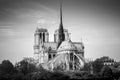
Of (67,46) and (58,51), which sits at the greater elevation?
(67,46)

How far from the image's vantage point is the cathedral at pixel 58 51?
93244 mm

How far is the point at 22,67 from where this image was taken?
67.6 m

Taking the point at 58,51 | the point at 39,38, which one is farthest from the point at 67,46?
the point at 39,38

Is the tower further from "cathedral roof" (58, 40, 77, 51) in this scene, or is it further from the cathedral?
"cathedral roof" (58, 40, 77, 51)

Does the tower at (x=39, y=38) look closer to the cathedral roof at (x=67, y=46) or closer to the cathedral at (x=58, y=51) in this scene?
the cathedral at (x=58, y=51)

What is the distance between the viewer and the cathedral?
306ft

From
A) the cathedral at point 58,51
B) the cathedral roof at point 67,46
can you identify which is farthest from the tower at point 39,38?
the cathedral roof at point 67,46

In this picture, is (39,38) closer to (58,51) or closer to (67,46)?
(58,51)

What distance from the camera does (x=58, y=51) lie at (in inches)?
4058

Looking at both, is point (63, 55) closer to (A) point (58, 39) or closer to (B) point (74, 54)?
(B) point (74, 54)

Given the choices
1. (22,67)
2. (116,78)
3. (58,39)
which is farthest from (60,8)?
(116,78)

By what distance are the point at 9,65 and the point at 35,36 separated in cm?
5428

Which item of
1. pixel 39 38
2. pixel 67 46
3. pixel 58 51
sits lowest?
pixel 58 51

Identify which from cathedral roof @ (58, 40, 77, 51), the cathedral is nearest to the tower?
the cathedral
